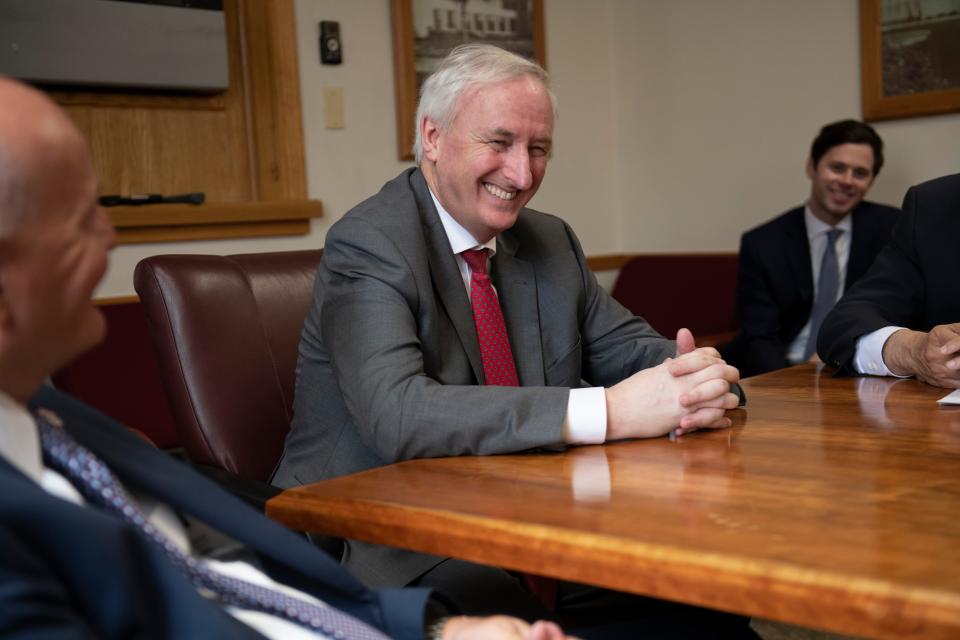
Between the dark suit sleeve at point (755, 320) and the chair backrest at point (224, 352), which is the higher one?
the chair backrest at point (224, 352)

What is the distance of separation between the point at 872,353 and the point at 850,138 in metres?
2.38

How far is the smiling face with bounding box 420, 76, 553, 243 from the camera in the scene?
79.1 inches

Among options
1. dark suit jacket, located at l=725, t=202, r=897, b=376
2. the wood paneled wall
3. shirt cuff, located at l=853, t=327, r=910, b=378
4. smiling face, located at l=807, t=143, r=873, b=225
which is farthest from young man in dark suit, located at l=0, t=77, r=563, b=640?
smiling face, located at l=807, t=143, r=873, b=225

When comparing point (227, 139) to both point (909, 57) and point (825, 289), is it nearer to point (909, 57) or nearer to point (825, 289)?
point (825, 289)

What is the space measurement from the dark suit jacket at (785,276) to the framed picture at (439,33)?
60.3 inches

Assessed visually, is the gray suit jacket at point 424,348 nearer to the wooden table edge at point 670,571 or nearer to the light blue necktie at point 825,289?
the wooden table edge at point 670,571

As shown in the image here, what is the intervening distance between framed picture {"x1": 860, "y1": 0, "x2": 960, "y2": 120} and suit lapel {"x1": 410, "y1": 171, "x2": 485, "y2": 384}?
10.2 ft

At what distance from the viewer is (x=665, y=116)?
531 centimetres

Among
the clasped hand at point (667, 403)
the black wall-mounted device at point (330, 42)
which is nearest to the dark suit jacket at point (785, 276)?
the black wall-mounted device at point (330, 42)

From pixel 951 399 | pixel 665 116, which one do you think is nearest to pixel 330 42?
pixel 665 116

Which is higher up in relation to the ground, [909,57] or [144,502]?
[909,57]

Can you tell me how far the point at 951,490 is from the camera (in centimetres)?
122

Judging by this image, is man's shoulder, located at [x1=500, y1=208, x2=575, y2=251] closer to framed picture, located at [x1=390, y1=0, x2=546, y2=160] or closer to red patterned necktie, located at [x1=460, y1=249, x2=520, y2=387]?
red patterned necktie, located at [x1=460, y1=249, x2=520, y2=387]

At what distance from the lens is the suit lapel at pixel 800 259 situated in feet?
13.7
